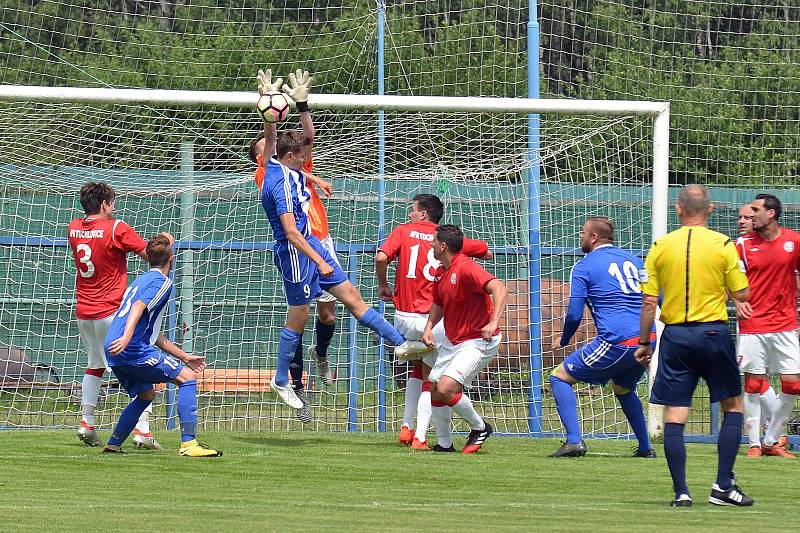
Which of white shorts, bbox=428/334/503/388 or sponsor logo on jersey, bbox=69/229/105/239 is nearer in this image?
white shorts, bbox=428/334/503/388

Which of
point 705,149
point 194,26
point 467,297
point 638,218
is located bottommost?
point 467,297

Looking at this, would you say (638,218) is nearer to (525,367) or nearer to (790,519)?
(525,367)

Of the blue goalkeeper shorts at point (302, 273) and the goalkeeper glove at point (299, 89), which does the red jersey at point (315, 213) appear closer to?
the blue goalkeeper shorts at point (302, 273)

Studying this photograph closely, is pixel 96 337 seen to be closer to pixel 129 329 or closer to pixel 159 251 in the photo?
pixel 159 251

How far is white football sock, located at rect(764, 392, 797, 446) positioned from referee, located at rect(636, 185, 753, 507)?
3.79 m

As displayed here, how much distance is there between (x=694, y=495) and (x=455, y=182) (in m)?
6.71

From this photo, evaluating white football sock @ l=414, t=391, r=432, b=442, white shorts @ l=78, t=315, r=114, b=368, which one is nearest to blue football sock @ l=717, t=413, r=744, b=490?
white football sock @ l=414, t=391, r=432, b=442

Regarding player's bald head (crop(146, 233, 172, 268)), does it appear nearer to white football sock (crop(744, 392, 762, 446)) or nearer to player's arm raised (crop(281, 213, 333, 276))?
player's arm raised (crop(281, 213, 333, 276))

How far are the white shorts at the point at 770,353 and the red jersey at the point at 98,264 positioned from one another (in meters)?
5.69

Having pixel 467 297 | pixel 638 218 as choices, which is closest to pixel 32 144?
pixel 467 297

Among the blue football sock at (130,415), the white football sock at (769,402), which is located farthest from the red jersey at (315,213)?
the white football sock at (769,402)

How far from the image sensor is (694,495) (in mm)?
8391

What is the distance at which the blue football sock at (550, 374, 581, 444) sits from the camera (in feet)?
35.7

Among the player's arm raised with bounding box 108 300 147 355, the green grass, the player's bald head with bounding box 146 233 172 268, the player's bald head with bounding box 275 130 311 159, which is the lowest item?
the green grass
